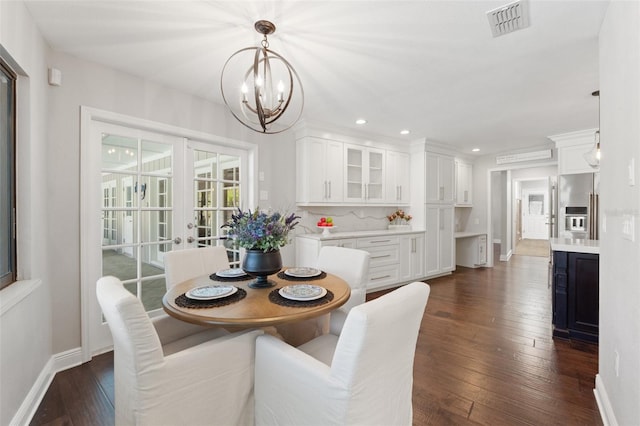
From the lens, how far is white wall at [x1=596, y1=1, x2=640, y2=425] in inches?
49.8

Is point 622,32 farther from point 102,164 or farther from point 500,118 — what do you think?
point 102,164

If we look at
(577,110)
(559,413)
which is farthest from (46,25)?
(577,110)

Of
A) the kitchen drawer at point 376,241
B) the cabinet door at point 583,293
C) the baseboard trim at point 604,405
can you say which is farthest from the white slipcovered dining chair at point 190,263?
the cabinet door at point 583,293

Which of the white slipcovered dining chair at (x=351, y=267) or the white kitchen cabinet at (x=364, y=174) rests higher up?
the white kitchen cabinet at (x=364, y=174)

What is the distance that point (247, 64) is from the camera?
2.45m

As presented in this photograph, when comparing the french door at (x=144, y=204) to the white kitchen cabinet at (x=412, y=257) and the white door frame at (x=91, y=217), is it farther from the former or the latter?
the white kitchen cabinet at (x=412, y=257)

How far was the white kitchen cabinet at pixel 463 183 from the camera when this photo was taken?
6.08 m

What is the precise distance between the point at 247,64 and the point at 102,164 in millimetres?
1521

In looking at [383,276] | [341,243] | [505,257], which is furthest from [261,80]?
[505,257]

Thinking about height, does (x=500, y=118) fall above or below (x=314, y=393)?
above

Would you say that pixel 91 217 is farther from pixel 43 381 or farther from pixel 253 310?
pixel 253 310

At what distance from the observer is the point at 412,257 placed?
482 centimetres

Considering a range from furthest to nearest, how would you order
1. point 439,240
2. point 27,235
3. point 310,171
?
1. point 439,240
2. point 310,171
3. point 27,235

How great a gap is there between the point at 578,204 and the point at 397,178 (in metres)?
2.58
